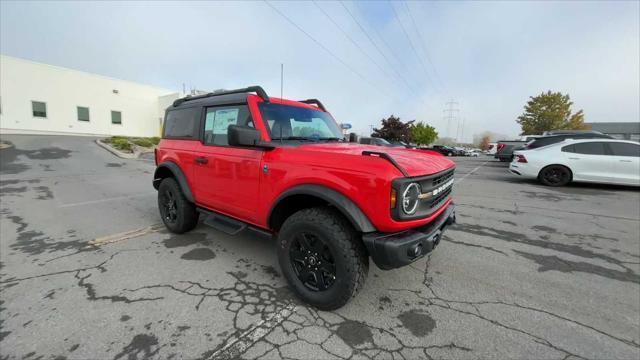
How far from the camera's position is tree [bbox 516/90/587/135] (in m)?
35.7

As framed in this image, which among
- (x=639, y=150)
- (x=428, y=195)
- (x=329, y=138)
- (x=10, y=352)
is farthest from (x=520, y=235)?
(x=639, y=150)

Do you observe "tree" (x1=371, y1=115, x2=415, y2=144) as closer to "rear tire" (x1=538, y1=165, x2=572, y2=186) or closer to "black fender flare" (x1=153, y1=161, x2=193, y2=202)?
"rear tire" (x1=538, y1=165, x2=572, y2=186)

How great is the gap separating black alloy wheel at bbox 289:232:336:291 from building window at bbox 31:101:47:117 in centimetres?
3151

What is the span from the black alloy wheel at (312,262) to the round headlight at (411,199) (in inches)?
28.6

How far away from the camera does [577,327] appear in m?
2.23

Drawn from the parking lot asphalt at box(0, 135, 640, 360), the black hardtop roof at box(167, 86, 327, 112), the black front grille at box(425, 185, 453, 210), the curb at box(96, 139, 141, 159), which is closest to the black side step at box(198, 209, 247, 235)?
the parking lot asphalt at box(0, 135, 640, 360)

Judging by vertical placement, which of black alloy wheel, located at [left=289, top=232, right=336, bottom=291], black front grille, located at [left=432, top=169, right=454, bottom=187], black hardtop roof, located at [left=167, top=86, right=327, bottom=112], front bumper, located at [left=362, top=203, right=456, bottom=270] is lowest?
black alloy wheel, located at [left=289, top=232, right=336, bottom=291]

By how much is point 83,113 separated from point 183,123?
97.4ft

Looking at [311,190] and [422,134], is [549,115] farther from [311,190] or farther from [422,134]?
[311,190]

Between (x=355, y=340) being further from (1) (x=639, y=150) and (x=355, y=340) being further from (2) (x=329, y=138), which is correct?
(1) (x=639, y=150)

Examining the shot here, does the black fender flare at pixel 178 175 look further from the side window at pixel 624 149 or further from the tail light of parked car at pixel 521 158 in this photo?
the side window at pixel 624 149

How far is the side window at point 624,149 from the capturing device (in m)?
7.68

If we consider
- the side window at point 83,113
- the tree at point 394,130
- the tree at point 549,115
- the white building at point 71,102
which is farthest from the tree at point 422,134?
the side window at point 83,113

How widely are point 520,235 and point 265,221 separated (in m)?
4.04
